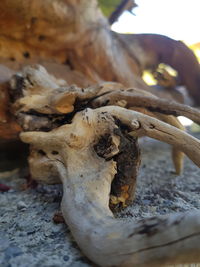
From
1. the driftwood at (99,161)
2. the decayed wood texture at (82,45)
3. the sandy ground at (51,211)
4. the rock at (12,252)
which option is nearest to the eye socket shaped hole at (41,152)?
the driftwood at (99,161)

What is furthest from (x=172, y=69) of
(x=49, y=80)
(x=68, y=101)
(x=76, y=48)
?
(x=68, y=101)

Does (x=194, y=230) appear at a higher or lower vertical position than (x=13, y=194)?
higher

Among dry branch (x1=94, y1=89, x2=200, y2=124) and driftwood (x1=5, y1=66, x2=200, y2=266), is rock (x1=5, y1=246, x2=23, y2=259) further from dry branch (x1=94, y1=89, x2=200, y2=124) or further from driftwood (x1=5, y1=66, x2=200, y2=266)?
dry branch (x1=94, y1=89, x2=200, y2=124)

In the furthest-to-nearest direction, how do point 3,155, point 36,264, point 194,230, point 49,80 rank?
1. point 3,155
2. point 49,80
3. point 36,264
4. point 194,230

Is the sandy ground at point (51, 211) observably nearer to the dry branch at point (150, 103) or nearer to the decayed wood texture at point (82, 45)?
the dry branch at point (150, 103)

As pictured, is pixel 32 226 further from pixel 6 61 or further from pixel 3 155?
pixel 6 61

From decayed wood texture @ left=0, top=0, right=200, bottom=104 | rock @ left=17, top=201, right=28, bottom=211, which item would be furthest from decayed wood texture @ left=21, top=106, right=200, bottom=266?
decayed wood texture @ left=0, top=0, right=200, bottom=104

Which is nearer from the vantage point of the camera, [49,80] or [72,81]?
[49,80]
